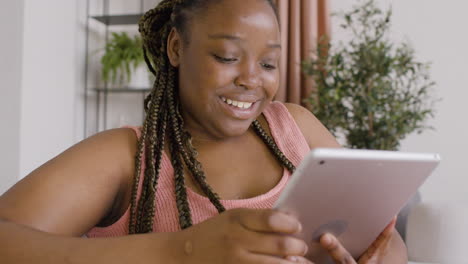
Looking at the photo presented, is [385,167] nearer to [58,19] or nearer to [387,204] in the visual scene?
[387,204]

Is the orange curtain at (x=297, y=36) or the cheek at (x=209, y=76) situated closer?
the cheek at (x=209, y=76)

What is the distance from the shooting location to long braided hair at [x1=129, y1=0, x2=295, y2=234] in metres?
0.89

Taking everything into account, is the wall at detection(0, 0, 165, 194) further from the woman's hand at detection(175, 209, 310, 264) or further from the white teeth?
the woman's hand at detection(175, 209, 310, 264)

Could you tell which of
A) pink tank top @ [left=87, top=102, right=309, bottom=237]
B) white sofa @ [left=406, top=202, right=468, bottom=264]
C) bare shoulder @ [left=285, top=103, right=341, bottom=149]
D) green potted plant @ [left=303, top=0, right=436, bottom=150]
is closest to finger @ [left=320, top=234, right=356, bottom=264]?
pink tank top @ [left=87, top=102, right=309, bottom=237]

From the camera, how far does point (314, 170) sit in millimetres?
509

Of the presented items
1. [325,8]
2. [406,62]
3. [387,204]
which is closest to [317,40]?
[325,8]

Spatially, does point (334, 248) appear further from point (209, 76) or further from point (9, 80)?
point (9, 80)

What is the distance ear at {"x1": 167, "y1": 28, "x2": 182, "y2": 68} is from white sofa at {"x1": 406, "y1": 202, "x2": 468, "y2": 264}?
31.6 inches

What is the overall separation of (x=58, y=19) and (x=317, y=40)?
1420 millimetres

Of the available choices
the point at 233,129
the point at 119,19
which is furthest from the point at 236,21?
the point at 119,19

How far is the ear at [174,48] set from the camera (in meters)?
0.99

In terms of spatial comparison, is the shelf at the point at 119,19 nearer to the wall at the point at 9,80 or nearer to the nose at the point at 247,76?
the wall at the point at 9,80

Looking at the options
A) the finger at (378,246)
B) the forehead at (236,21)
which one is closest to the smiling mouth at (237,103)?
the forehead at (236,21)

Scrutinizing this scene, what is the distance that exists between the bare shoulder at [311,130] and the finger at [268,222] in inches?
25.3
